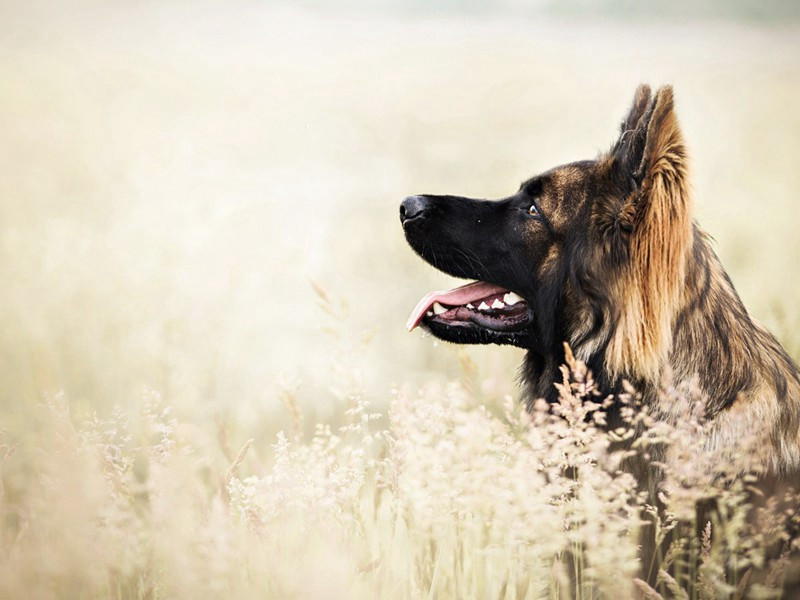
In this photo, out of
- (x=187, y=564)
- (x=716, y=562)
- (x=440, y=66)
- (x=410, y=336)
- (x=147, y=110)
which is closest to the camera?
(x=187, y=564)

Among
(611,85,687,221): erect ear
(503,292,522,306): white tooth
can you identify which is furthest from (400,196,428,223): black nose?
(611,85,687,221): erect ear

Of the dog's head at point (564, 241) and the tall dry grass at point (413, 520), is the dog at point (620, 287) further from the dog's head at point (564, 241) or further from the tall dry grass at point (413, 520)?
the tall dry grass at point (413, 520)

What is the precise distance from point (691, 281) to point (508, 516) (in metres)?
0.93

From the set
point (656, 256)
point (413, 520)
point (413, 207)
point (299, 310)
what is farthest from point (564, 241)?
point (299, 310)

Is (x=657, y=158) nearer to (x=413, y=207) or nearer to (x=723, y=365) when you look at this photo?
(x=723, y=365)

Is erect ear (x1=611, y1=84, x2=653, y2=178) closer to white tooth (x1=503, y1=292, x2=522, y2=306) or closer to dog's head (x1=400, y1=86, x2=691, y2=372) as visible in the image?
dog's head (x1=400, y1=86, x2=691, y2=372)

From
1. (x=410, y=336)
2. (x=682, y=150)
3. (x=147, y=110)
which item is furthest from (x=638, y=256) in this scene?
(x=147, y=110)

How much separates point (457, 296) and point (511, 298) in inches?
8.2

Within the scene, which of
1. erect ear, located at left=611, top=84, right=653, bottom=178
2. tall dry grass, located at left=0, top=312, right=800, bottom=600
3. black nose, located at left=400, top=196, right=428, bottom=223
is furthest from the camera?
black nose, located at left=400, top=196, right=428, bottom=223

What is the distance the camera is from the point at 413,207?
2.89 metres

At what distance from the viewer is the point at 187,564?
1880 mm

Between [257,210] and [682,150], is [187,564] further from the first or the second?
[257,210]

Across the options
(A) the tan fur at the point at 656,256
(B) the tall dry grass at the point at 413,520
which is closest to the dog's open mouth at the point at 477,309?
(B) the tall dry grass at the point at 413,520

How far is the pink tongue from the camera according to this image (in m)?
2.77
